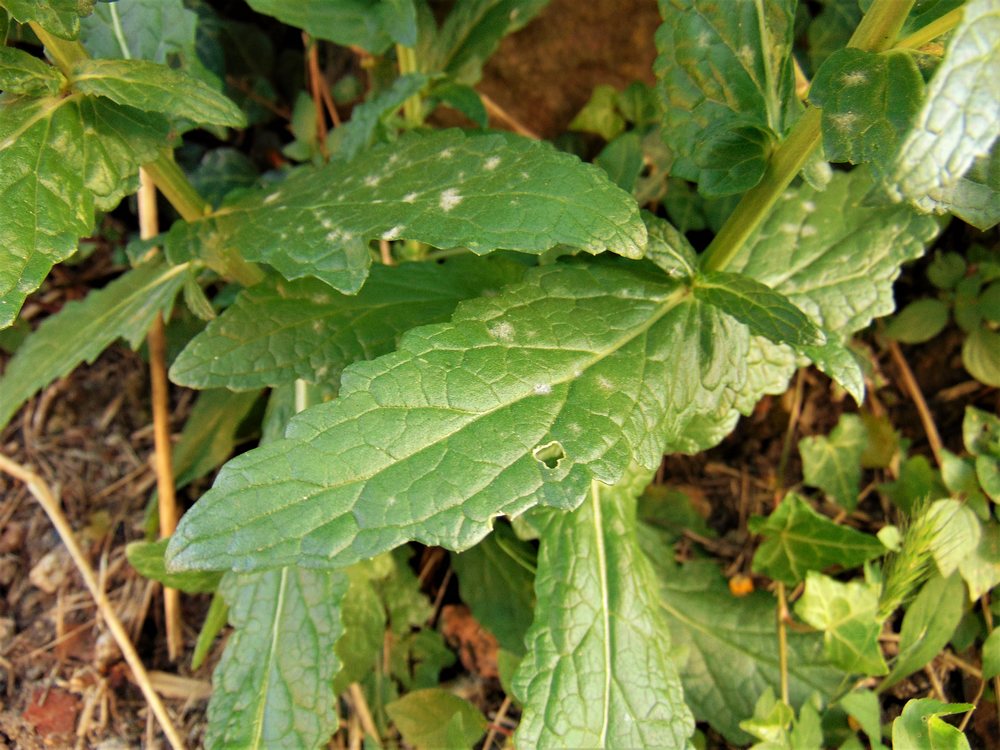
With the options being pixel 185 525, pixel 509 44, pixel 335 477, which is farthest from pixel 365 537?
pixel 509 44

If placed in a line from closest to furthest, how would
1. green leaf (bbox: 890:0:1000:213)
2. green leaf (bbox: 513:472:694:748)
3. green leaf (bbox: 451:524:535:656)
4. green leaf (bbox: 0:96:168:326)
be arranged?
green leaf (bbox: 890:0:1000:213)
green leaf (bbox: 0:96:168:326)
green leaf (bbox: 513:472:694:748)
green leaf (bbox: 451:524:535:656)

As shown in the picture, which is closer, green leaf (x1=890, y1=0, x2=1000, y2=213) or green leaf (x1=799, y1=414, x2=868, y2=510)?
green leaf (x1=890, y1=0, x2=1000, y2=213)

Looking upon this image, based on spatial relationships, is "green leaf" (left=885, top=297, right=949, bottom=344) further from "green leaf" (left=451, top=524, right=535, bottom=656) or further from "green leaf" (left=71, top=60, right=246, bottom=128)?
"green leaf" (left=71, top=60, right=246, bottom=128)

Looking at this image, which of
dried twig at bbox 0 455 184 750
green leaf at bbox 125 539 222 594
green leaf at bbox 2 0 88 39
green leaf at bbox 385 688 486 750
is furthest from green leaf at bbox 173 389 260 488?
green leaf at bbox 2 0 88 39

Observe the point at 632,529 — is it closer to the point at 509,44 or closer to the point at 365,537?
the point at 365,537

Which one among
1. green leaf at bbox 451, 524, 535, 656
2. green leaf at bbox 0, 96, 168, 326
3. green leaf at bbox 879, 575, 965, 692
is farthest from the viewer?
green leaf at bbox 451, 524, 535, 656

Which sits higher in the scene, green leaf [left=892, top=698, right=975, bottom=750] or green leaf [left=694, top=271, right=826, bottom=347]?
green leaf [left=694, top=271, right=826, bottom=347]
